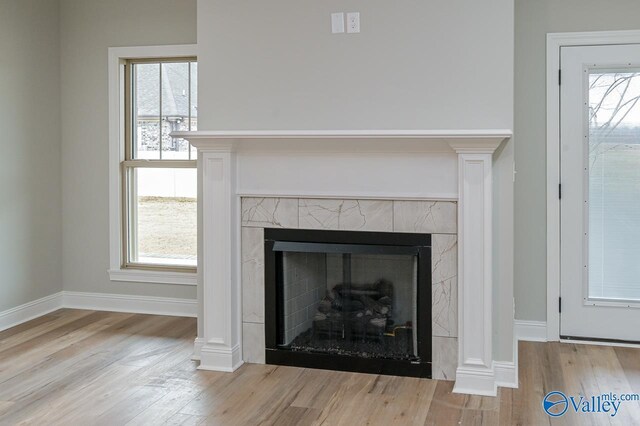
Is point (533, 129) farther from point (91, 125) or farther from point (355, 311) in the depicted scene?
point (91, 125)

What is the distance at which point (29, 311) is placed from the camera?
4980mm

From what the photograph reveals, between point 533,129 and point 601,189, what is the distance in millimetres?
576

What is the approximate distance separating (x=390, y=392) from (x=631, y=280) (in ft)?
6.18

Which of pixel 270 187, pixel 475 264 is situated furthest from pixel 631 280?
pixel 270 187

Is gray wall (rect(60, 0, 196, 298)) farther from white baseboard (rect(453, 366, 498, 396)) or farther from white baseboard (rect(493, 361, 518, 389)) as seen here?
white baseboard (rect(493, 361, 518, 389))

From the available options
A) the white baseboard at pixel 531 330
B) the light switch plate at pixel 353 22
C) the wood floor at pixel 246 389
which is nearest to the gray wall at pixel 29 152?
the wood floor at pixel 246 389

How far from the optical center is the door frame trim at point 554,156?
4266mm

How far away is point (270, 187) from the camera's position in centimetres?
390

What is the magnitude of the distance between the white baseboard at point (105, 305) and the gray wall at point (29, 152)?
72 millimetres

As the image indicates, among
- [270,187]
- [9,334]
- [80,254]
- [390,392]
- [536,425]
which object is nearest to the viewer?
[536,425]

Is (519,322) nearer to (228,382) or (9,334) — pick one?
(228,382)

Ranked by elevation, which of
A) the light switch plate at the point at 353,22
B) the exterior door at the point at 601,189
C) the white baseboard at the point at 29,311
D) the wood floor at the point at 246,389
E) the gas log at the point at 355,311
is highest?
the light switch plate at the point at 353,22

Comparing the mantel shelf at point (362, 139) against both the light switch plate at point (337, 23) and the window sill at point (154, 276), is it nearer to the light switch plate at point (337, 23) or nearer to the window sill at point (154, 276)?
the light switch plate at point (337, 23)

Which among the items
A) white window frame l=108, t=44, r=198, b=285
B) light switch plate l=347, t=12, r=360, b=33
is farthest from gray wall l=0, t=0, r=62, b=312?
light switch plate l=347, t=12, r=360, b=33
